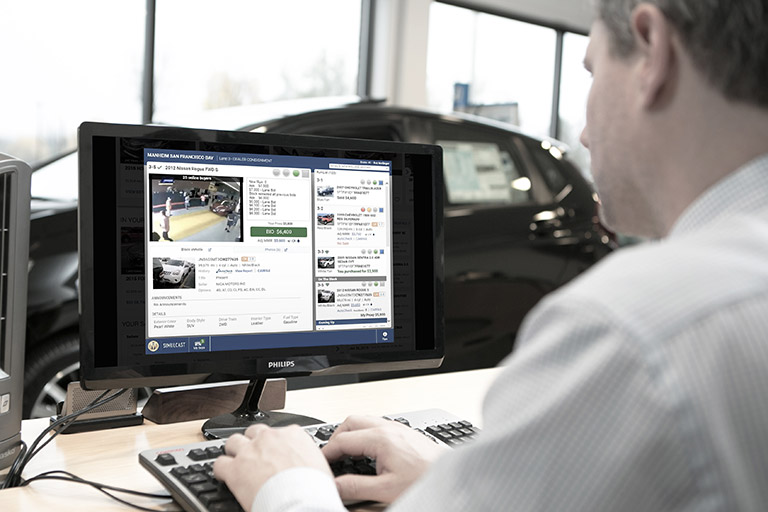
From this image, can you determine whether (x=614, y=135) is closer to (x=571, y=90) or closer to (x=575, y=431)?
(x=575, y=431)

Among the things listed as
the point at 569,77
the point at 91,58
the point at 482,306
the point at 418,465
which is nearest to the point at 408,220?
the point at 418,465

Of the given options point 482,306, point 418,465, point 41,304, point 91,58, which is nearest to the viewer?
point 418,465

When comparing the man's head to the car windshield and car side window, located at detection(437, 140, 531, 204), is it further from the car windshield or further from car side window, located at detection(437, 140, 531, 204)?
car side window, located at detection(437, 140, 531, 204)

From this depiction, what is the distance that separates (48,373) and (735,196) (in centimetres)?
257

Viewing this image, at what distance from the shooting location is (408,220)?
150 cm

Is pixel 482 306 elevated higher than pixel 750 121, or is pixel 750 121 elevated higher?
pixel 750 121

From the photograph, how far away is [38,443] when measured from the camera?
50.0 inches

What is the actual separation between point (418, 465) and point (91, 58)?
4565mm

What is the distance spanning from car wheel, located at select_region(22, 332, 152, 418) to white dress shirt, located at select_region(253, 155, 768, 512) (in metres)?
2.33

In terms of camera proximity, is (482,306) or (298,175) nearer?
(298,175)

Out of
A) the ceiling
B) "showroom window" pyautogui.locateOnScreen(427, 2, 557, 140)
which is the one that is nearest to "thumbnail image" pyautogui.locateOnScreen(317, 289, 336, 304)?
"showroom window" pyautogui.locateOnScreen(427, 2, 557, 140)

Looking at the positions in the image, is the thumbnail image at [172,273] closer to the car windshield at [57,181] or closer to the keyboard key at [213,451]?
the keyboard key at [213,451]

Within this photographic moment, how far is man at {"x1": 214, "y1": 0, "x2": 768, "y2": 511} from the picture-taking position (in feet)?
1.63

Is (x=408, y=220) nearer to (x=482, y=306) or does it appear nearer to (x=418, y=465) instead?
(x=418, y=465)
